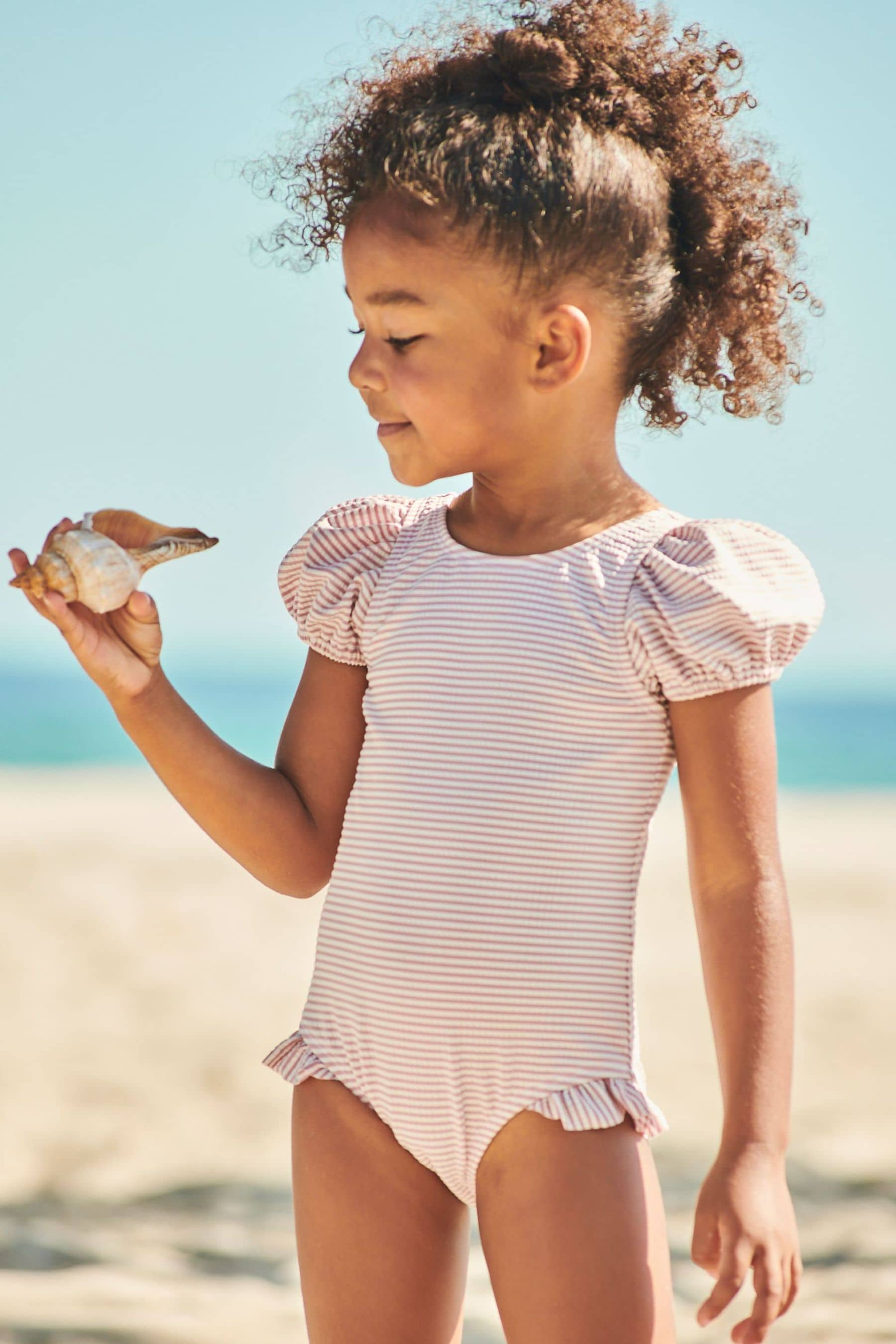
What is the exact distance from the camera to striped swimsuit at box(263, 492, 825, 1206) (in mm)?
1633

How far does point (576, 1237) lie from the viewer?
1.51 m

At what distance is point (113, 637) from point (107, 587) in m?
0.12

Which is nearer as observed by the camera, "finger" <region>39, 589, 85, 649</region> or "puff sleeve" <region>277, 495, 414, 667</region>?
"finger" <region>39, 589, 85, 649</region>

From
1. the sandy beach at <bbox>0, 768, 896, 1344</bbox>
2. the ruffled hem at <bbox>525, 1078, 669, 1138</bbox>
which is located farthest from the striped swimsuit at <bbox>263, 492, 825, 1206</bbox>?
the sandy beach at <bbox>0, 768, 896, 1344</bbox>

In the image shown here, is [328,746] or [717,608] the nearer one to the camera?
[717,608]

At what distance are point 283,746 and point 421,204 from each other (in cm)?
72

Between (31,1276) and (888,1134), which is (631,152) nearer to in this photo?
(31,1276)

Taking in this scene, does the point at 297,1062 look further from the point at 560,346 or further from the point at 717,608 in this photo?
the point at 560,346

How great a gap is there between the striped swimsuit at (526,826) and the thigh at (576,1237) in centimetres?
3

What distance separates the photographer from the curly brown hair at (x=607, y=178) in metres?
1.74

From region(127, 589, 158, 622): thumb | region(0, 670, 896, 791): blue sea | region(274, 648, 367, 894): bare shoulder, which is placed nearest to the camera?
region(127, 589, 158, 622): thumb

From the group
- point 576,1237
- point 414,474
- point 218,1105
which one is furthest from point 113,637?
point 218,1105

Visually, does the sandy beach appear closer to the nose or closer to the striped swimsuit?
the striped swimsuit

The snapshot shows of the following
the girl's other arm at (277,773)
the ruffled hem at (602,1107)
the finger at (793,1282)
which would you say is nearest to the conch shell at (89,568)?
the girl's other arm at (277,773)
